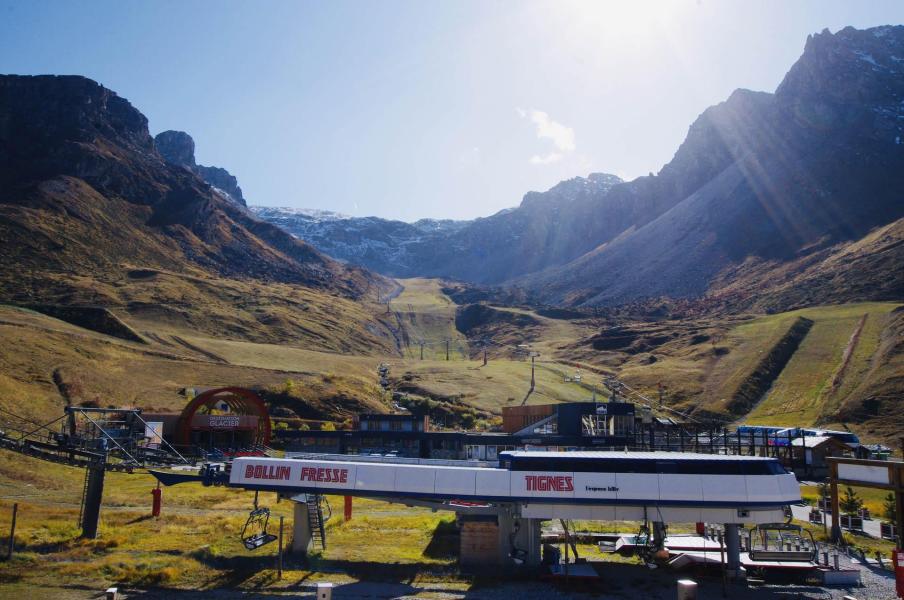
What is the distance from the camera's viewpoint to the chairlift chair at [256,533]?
3616 cm

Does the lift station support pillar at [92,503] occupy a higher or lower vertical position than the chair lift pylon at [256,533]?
higher

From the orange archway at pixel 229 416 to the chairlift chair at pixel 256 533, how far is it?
3653 centimetres

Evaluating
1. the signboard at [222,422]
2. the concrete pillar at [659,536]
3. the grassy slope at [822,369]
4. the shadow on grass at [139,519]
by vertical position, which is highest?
the grassy slope at [822,369]

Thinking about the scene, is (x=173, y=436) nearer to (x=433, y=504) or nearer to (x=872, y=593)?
(x=433, y=504)

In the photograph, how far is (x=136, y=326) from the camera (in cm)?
14400

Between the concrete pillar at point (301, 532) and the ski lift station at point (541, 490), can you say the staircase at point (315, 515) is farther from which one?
the concrete pillar at point (301, 532)

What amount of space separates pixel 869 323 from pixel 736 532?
142768mm

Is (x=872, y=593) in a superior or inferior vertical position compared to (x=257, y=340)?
inferior

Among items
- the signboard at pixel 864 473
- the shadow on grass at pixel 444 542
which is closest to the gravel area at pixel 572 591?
the shadow on grass at pixel 444 542

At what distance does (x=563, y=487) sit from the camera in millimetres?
34156

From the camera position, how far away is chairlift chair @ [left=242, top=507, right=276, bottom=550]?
36156 mm

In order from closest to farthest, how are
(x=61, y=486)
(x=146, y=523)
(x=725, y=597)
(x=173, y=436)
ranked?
(x=725, y=597), (x=146, y=523), (x=61, y=486), (x=173, y=436)

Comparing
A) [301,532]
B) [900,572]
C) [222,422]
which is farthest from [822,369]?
[301,532]

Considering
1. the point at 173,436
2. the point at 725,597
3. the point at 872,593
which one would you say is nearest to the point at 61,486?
the point at 173,436
